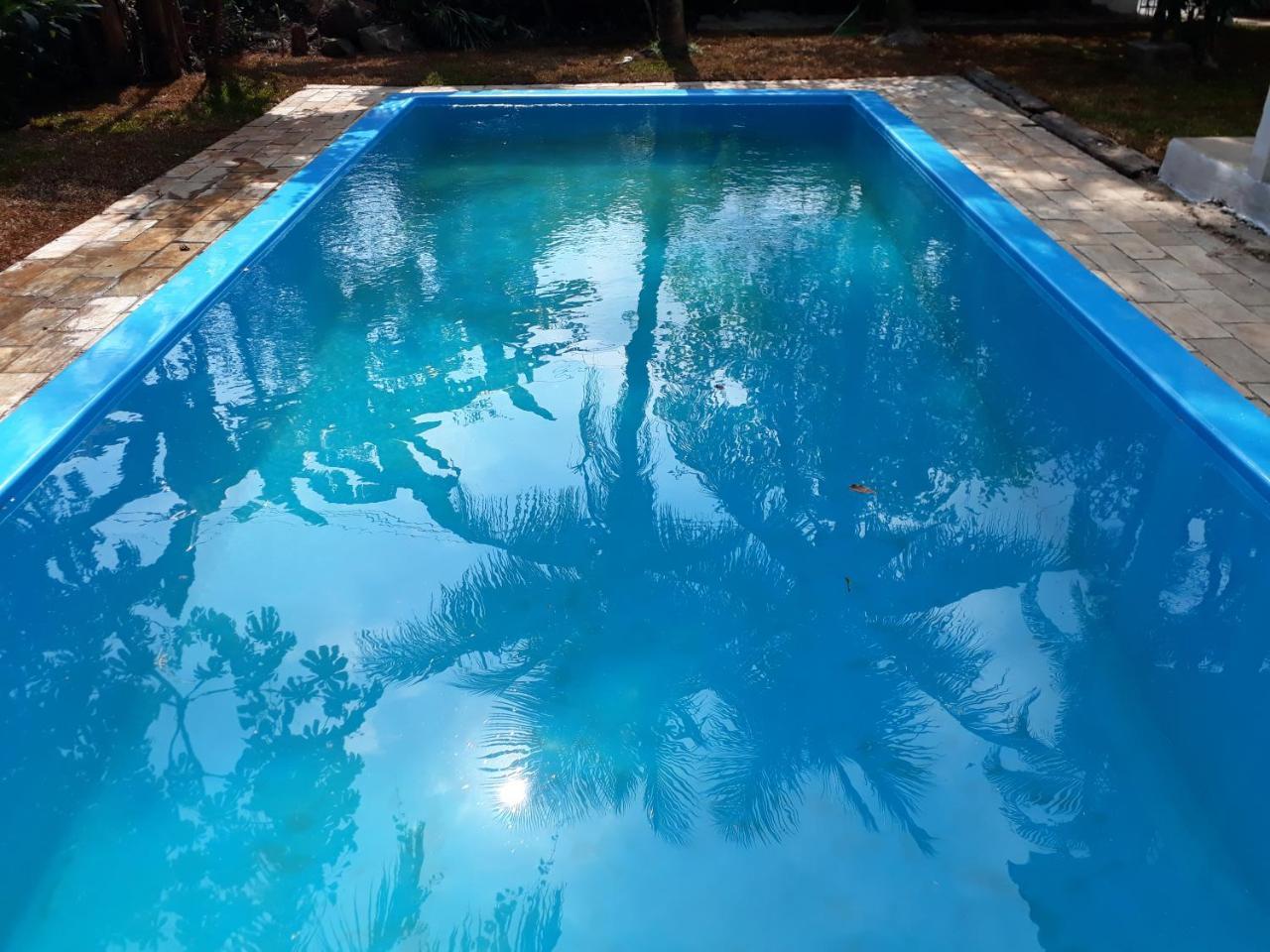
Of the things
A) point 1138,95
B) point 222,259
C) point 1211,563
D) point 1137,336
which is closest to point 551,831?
point 1211,563

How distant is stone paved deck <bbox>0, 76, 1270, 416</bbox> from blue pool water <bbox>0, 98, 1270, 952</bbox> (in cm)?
45

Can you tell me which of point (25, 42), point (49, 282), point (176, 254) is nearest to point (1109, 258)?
point (176, 254)

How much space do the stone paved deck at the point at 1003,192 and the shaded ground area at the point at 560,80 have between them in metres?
0.37

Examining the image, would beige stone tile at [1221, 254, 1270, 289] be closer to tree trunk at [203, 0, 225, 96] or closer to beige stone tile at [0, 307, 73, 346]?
beige stone tile at [0, 307, 73, 346]

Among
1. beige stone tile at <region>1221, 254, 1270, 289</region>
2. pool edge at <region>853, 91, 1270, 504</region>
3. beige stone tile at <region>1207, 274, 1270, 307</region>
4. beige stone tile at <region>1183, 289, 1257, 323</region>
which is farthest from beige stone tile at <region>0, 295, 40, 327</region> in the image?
beige stone tile at <region>1221, 254, 1270, 289</region>

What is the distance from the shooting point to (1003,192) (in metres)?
6.63

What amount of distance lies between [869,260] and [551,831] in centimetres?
455

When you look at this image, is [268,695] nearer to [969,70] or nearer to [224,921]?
[224,921]

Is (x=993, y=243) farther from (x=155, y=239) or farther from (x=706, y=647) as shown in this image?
(x=155, y=239)

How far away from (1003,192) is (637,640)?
4803 millimetres

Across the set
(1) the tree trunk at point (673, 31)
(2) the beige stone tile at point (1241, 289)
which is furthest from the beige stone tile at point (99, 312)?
(1) the tree trunk at point (673, 31)

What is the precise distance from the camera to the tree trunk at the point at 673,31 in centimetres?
1095

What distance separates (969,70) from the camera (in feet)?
33.2

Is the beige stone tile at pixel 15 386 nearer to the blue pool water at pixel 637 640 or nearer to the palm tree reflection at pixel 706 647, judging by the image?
the blue pool water at pixel 637 640
